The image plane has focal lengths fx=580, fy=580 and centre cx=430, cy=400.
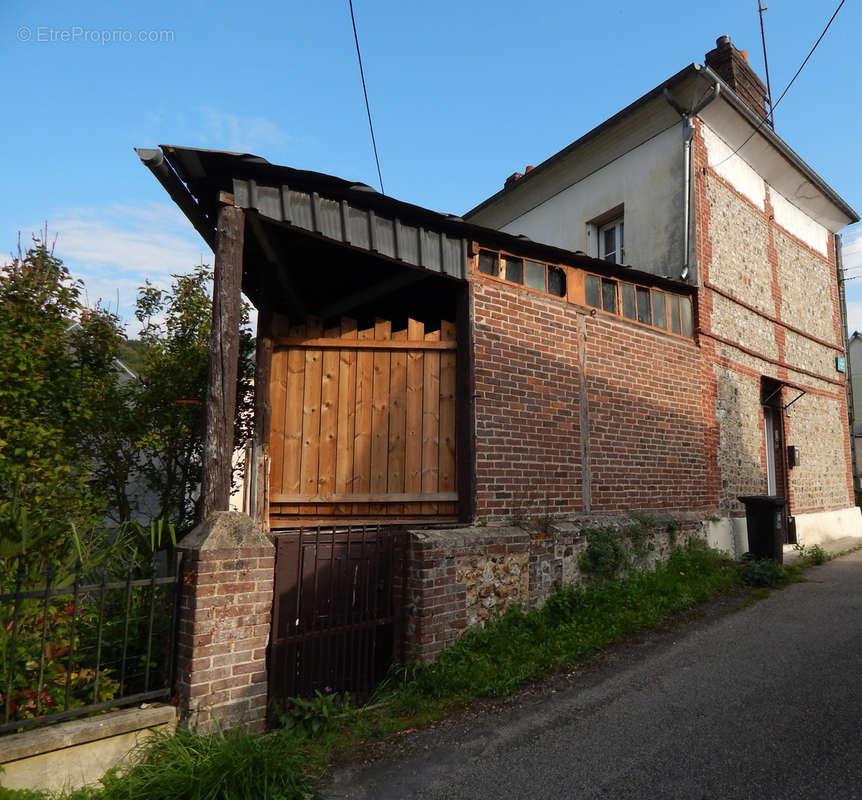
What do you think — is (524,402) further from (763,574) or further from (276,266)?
(763,574)

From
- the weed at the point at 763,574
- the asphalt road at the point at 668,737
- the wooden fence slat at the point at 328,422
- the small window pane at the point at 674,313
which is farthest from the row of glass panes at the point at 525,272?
the weed at the point at 763,574

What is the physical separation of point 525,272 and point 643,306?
2250mm

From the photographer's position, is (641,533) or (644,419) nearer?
(641,533)

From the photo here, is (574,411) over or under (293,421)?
over

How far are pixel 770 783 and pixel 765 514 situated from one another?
20.1 ft

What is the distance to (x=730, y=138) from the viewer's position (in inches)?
397

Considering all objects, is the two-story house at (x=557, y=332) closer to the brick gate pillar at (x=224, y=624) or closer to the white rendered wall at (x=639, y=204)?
the white rendered wall at (x=639, y=204)

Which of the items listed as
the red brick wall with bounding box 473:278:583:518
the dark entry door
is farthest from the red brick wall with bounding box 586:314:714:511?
the dark entry door

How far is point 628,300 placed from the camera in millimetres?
7805

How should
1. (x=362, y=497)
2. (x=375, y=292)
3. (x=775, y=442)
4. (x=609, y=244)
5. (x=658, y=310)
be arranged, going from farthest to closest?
(x=775, y=442) < (x=609, y=244) < (x=658, y=310) < (x=375, y=292) < (x=362, y=497)

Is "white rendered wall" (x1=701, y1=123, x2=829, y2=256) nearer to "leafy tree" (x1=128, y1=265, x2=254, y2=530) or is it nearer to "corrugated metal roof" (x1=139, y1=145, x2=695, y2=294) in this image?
"corrugated metal roof" (x1=139, y1=145, x2=695, y2=294)

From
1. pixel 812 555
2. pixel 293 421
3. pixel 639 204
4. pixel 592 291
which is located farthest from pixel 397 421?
pixel 812 555

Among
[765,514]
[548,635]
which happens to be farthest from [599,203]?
[548,635]

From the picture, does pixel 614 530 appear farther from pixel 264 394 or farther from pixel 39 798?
pixel 39 798
